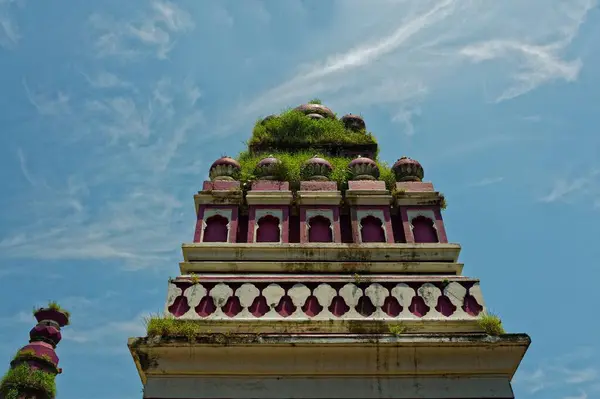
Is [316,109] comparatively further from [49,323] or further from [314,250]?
[49,323]

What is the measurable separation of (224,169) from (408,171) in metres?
2.60

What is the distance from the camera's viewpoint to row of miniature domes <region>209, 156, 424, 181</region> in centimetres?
893

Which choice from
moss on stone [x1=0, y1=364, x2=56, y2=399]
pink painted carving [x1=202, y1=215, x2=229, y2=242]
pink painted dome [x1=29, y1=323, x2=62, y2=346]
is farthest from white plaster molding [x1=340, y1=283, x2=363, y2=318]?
pink painted dome [x1=29, y1=323, x2=62, y2=346]

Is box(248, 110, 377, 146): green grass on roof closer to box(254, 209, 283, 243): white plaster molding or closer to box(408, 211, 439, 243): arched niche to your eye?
box(254, 209, 283, 243): white plaster molding

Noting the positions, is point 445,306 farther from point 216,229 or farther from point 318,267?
point 216,229

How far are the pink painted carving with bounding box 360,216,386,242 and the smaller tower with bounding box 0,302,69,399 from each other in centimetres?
612

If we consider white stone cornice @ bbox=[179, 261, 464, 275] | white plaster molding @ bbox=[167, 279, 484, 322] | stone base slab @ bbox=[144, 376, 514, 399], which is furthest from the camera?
white stone cornice @ bbox=[179, 261, 464, 275]

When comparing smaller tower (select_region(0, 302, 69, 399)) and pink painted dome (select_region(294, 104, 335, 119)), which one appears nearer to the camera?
smaller tower (select_region(0, 302, 69, 399))

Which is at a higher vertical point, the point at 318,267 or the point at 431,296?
the point at 318,267

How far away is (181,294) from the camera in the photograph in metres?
6.75

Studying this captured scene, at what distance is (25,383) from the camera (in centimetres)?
1034

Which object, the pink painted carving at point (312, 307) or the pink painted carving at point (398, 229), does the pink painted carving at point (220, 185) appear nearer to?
the pink painted carving at point (398, 229)

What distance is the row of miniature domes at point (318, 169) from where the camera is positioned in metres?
8.93

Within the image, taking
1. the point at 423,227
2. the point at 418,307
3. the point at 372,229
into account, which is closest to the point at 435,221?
the point at 423,227
